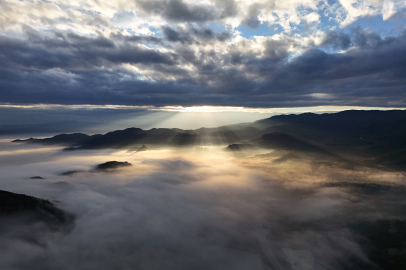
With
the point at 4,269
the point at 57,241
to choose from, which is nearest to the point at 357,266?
the point at 57,241

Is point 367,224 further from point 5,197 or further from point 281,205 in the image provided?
point 5,197

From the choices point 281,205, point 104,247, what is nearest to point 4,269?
point 104,247

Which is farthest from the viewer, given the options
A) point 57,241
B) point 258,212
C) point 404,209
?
point 258,212

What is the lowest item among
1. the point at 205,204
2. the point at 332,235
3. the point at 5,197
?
the point at 205,204

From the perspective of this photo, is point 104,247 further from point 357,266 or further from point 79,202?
point 357,266

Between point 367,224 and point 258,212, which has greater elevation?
point 367,224

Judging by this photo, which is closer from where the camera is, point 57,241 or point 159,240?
point 57,241

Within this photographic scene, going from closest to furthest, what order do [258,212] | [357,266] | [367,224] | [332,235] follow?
[357,266]
[332,235]
[367,224]
[258,212]
